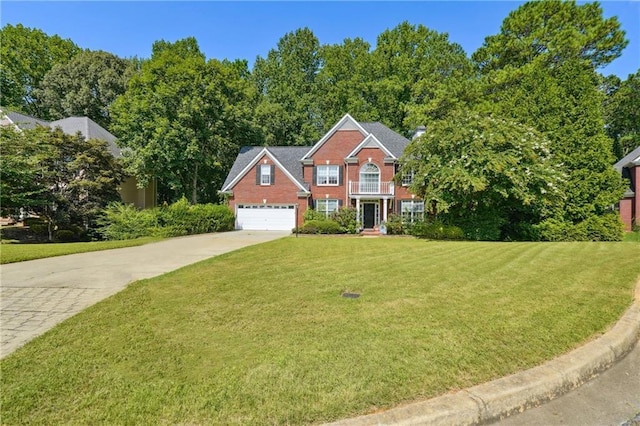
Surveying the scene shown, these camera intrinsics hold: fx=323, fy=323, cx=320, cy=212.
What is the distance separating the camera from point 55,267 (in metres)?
8.32

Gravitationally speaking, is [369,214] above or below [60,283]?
above

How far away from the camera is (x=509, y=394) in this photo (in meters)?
2.73

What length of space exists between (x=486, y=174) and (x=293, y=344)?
547 inches

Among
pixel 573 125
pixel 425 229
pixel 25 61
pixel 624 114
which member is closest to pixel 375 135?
pixel 425 229

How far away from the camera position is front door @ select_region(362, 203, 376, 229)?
24.2m

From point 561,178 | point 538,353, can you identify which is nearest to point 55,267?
point 538,353

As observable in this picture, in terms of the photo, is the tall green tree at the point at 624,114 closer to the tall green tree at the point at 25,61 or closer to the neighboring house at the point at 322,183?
the neighboring house at the point at 322,183

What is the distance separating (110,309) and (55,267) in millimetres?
5035

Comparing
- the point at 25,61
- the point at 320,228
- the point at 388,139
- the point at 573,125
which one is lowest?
the point at 320,228

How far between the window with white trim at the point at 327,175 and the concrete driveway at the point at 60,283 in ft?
48.4

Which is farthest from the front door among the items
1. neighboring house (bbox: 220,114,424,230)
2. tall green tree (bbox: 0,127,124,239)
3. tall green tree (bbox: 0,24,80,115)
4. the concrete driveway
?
tall green tree (bbox: 0,24,80,115)

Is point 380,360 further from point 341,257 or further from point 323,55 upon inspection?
point 323,55

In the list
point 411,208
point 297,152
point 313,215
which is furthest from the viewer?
point 297,152

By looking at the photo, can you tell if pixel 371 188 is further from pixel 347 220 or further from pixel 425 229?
pixel 425 229
